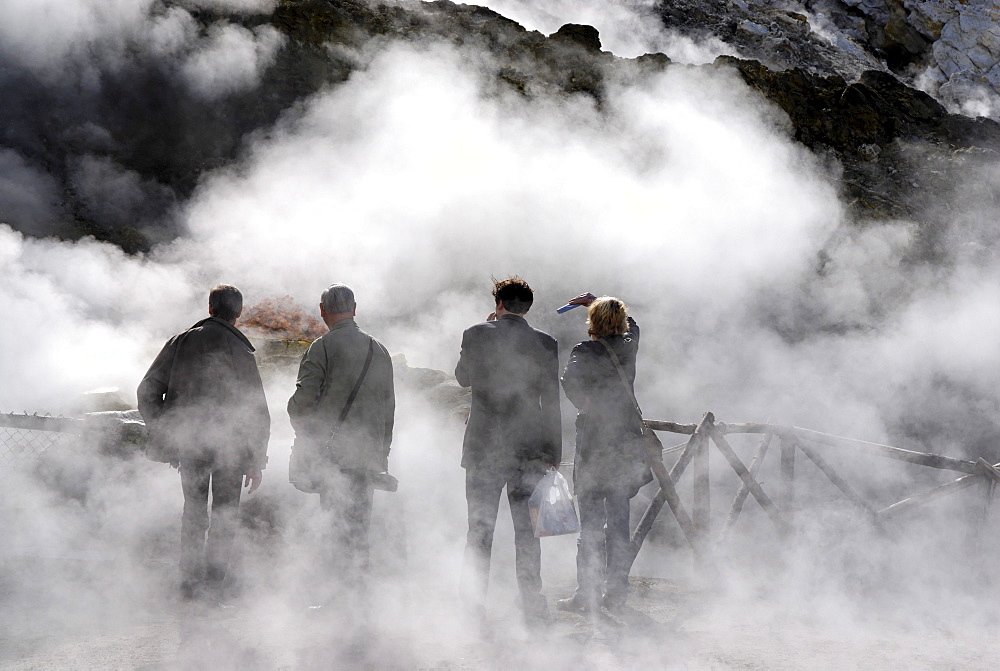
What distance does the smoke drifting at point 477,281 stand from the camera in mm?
3867

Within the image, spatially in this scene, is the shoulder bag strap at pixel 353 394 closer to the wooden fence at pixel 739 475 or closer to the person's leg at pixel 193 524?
the person's leg at pixel 193 524

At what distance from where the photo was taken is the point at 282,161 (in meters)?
10.0

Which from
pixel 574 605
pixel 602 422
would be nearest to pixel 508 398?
pixel 602 422

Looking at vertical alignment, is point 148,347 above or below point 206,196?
below

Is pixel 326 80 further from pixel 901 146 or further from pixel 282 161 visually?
pixel 901 146

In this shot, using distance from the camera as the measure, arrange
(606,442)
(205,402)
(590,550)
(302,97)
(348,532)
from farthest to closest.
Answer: (302,97) < (590,550) < (606,442) < (348,532) < (205,402)

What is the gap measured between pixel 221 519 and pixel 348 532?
1.60ft

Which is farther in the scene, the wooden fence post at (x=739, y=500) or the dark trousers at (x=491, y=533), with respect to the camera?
the wooden fence post at (x=739, y=500)

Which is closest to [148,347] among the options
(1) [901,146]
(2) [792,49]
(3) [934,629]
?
(3) [934,629]

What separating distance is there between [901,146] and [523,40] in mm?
5687

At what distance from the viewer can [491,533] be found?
3143 millimetres

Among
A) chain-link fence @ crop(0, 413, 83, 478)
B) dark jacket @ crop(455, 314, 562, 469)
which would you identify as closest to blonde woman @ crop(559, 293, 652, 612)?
dark jacket @ crop(455, 314, 562, 469)

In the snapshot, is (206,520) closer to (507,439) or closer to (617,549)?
(507,439)

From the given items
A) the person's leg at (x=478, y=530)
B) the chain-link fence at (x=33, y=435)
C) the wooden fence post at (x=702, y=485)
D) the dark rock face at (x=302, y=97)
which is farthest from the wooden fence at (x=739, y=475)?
the dark rock face at (x=302, y=97)
